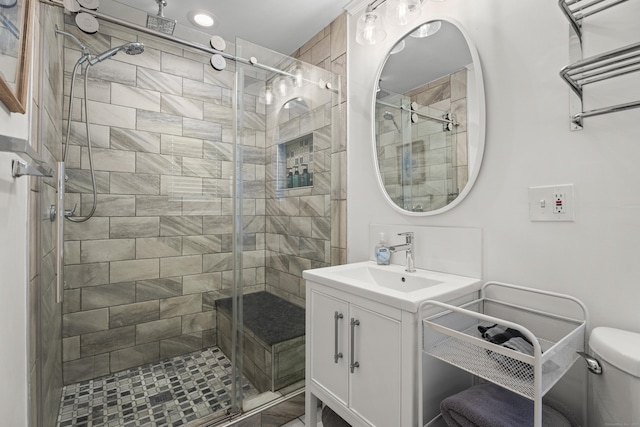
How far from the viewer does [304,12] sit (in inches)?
78.5

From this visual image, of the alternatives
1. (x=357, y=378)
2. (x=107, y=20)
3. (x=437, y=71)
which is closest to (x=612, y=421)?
(x=357, y=378)

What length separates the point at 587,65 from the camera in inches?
36.7

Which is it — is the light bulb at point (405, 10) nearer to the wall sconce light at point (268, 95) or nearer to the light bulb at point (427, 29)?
the light bulb at point (427, 29)

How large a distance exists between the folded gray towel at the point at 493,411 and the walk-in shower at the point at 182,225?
104cm

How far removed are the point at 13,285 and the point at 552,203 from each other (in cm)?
179

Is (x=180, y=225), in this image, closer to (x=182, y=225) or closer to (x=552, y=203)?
(x=182, y=225)

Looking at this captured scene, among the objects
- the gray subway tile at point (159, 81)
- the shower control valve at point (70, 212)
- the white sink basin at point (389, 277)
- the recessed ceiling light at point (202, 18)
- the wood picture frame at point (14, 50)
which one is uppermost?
the recessed ceiling light at point (202, 18)

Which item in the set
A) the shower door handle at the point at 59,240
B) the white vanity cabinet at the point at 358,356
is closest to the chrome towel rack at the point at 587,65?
the white vanity cabinet at the point at 358,356

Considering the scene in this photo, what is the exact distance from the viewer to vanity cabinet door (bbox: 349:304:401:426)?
1.10m

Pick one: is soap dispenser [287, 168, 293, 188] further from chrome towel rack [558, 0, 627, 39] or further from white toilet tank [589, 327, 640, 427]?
white toilet tank [589, 327, 640, 427]

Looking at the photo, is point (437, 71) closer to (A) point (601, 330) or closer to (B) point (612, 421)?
(A) point (601, 330)

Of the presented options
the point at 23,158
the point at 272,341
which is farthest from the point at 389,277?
the point at 23,158

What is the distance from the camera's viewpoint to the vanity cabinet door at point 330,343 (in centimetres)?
133

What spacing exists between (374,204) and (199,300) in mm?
1697
